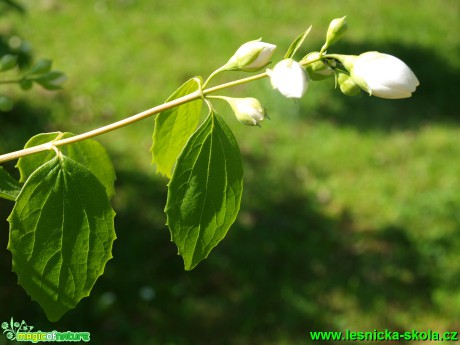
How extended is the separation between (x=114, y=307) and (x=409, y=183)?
1732mm

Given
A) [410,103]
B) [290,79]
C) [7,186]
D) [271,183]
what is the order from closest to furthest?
[290,79]
[7,186]
[271,183]
[410,103]

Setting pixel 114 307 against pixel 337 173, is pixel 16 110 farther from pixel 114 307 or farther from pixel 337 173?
pixel 337 173

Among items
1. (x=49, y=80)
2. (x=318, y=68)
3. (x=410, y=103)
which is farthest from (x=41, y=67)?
(x=410, y=103)

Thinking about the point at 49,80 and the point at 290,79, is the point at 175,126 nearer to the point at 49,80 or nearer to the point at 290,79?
the point at 290,79

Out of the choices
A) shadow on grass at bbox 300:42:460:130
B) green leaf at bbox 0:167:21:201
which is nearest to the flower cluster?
green leaf at bbox 0:167:21:201

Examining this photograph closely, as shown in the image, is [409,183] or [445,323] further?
[409,183]

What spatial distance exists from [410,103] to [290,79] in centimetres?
372

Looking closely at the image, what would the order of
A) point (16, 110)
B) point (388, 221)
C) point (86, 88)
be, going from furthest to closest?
point (86, 88)
point (16, 110)
point (388, 221)

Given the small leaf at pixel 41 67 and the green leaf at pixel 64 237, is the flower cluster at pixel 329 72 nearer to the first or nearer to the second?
the green leaf at pixel 64 237

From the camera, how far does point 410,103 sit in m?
4.15

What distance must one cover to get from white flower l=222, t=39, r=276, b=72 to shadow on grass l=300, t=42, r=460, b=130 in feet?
10.5

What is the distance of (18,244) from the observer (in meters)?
0.71

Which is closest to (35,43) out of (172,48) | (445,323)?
(172,48)

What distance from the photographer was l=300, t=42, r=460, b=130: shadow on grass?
3.89 m
